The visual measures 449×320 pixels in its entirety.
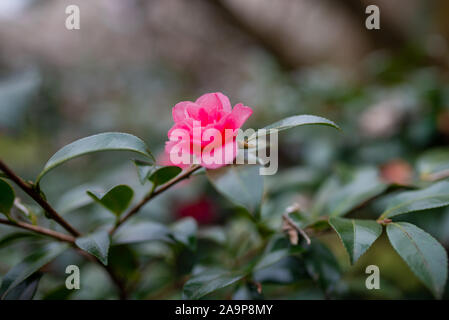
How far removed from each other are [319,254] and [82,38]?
249 cm

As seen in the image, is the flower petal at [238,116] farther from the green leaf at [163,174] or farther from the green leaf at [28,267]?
the green leaf at [28,267]

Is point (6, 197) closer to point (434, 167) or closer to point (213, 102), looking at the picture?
point (213, 102)

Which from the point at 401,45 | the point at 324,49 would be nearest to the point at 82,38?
the point at 324,49

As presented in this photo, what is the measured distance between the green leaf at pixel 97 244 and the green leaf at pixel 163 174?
0.35ft

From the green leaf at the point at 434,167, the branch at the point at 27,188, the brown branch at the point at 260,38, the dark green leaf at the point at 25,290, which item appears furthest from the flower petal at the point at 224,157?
the brown branch at the point at 260,38

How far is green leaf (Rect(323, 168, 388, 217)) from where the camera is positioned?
56 centimetres

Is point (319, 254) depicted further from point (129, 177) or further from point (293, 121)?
point (129, 177)

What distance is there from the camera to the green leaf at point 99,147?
388 millimetres

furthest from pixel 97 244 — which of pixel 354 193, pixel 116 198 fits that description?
pixel 354 193

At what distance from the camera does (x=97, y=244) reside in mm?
440

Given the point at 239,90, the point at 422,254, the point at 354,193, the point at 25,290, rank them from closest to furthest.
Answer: the point at 422,254, the point at 25,290, the point at 354,193, the point at 239,90

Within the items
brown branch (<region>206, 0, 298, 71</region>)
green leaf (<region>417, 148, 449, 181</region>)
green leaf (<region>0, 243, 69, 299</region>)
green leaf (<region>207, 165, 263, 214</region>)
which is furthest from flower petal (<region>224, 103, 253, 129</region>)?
brown branch (<region>206, 0, 298, 71</region>)

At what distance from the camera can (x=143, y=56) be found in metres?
2.44

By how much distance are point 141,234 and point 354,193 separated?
0.39 metres
